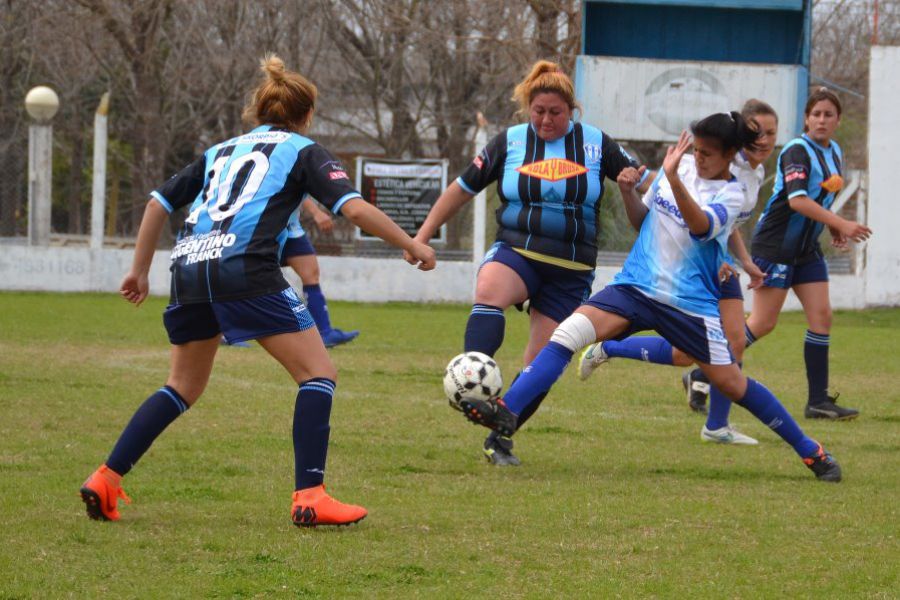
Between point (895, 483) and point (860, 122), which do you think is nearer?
point (895, 483)

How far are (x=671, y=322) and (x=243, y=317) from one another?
6.45 ft

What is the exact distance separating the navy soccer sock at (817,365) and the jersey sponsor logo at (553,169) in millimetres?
2854

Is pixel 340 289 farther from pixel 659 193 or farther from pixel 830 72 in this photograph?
pixel 830 72

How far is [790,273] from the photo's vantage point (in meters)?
8.50

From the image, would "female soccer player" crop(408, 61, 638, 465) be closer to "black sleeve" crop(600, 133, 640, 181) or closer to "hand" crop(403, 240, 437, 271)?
"black sleeve" crop(600, 133, 640, 181)

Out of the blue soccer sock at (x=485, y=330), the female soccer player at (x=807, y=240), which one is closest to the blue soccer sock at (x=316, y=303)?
the female soccer player at (x=807, y=240)

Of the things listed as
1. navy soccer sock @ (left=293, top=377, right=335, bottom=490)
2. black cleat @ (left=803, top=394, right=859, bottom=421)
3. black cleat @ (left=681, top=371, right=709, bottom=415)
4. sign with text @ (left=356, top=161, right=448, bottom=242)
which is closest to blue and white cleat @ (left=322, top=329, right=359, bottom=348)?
black cleat @ (left=681, top=371, right=709, bottom=415)

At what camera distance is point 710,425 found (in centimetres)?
727

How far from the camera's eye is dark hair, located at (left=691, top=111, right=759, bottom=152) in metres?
5.66

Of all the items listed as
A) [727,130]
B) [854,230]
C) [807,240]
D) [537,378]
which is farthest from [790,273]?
[537,378]

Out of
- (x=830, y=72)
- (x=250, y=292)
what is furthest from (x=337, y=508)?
(x=830, y=72)

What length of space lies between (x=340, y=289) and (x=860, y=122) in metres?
18.6

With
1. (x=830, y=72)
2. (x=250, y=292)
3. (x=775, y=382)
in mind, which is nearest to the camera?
(x=250, y=292)

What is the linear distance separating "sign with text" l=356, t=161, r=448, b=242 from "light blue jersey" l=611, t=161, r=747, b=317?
12.2 m
